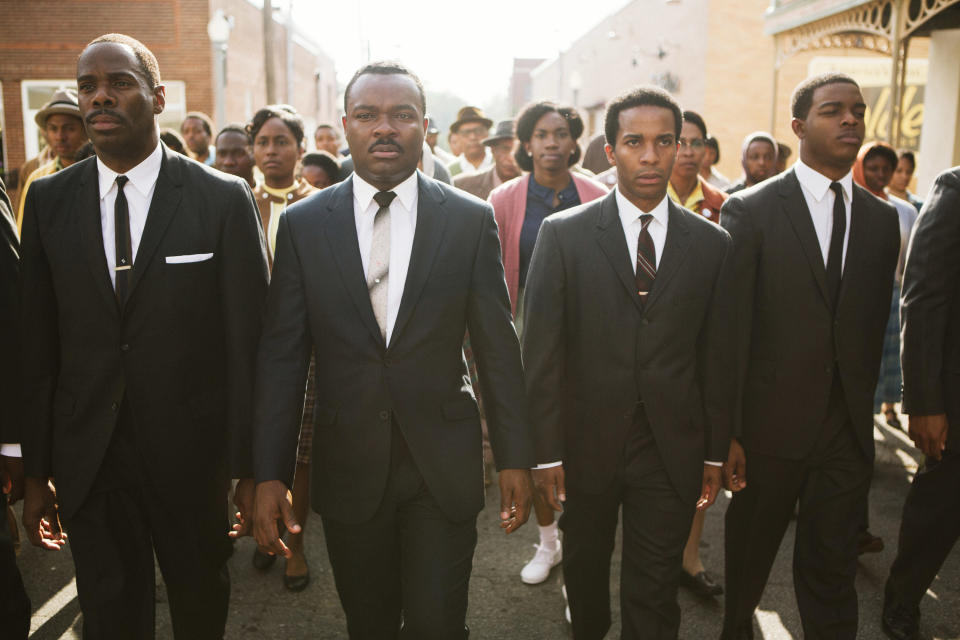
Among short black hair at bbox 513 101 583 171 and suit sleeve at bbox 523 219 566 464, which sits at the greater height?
short black hair at bbox 513 101 583 171

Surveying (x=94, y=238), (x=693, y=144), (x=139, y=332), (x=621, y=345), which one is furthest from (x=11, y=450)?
(x=693, y=144)

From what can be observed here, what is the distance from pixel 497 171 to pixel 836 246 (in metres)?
3.76

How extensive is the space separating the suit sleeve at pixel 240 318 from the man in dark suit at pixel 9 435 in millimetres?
736

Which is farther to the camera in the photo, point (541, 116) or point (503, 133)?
point (503, 133)

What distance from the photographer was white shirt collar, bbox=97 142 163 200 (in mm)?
2747

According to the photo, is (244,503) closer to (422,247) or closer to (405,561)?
(405,561)

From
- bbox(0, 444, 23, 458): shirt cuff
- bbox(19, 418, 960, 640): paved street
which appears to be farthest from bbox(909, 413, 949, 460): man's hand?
bbox(0, 444, 23, 458): shirt cuff

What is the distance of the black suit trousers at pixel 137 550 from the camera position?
2.71 m

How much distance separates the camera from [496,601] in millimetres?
4234

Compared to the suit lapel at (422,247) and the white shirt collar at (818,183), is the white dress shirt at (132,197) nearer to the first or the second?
the suit lapel at (422,247)

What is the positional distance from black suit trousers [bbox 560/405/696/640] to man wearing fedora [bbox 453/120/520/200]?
3201mm

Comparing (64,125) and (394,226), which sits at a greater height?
(64,125)

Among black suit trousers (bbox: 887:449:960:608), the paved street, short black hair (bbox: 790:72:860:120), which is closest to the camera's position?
short black hair (bbox: 790:72:860:120)

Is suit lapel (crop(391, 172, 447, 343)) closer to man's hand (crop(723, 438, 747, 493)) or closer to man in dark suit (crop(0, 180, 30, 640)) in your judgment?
man in dark suit (crop(0, 180, 30, 640))
